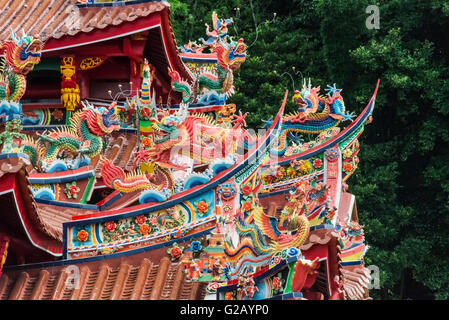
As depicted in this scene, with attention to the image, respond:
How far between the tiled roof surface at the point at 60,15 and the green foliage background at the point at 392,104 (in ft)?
30.6

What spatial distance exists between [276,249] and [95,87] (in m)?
6.30

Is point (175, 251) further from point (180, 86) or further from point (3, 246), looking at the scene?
point (180, 86)

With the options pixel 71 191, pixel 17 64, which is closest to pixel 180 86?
pixel 71 191

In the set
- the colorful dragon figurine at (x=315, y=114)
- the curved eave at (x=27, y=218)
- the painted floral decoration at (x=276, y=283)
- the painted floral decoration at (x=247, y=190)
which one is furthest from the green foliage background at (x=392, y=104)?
the painted floral decoration at (x=276, y=283)

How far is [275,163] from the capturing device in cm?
1611

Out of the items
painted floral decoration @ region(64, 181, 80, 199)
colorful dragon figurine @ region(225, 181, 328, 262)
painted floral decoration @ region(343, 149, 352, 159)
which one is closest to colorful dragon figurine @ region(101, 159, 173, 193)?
colorful dragon figurine @ region(225, 181, 328, 262)

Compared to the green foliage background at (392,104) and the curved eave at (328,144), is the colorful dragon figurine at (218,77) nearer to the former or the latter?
the curved eave at (328,144)

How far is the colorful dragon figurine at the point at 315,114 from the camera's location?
658 inches

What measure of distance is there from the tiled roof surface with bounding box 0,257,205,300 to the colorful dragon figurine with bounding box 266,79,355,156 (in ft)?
19.9

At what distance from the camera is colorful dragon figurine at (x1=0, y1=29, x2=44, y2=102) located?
10336 mm

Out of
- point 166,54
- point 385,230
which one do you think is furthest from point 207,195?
point 385,230

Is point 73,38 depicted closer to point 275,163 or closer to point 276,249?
point 275,163

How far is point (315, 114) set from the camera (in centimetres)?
1688

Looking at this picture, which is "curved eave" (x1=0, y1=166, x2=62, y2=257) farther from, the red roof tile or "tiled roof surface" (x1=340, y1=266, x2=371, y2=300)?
"tiled roof surface" (x1=340, y1=266, x2=371, y2=300)
